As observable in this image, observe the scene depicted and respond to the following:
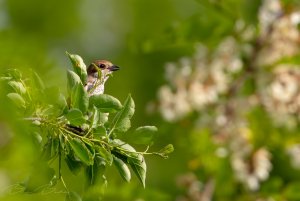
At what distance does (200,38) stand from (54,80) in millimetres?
4782

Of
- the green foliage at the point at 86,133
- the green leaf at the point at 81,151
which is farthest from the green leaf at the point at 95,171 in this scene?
the green leaf at the point at 81,151

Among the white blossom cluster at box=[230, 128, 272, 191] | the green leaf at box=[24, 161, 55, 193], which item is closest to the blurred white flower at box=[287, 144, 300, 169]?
the white blossom cluster at box=[230, 128, 272, 191]

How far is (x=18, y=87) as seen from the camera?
161 cm

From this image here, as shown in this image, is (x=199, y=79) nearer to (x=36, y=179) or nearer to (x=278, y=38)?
(x=278, y=38)

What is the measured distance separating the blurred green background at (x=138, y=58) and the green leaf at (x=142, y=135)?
189 millimetres

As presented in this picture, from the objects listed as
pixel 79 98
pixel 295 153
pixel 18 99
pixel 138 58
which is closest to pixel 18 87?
pixel 18 99

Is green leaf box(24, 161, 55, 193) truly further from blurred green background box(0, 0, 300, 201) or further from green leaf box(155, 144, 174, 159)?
green leaf box(155, 144, 174, 159)

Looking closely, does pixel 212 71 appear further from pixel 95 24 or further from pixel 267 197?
pixel 95 24

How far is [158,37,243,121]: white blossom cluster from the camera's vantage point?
683 centimetres

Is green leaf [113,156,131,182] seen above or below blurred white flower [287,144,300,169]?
below

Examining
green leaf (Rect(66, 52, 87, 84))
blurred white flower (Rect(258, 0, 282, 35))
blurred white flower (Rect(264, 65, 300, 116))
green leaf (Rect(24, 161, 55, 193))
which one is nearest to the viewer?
green leaf (Rect(24, 161, 55, 193))

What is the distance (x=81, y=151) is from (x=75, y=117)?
0.25 feet

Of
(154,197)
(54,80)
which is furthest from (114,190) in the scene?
(54,80)

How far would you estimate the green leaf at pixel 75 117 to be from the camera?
1.76m
